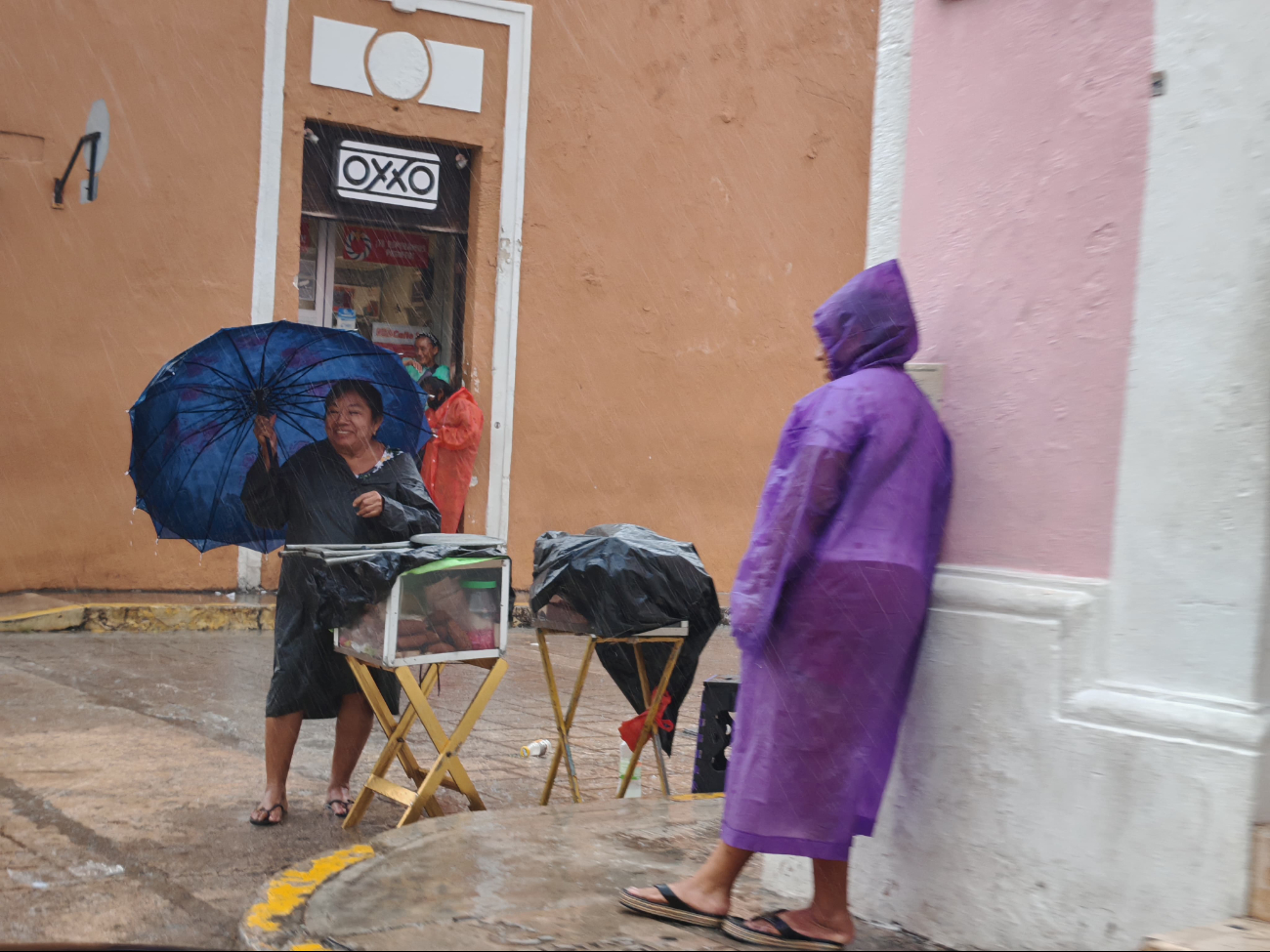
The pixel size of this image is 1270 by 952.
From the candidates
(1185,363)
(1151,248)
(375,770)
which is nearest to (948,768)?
(1185,363)

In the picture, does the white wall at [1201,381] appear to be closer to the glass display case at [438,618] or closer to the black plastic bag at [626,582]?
the black plastic bag at [626,582]

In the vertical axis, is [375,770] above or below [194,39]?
below

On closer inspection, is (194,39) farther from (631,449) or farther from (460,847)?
(460,847)

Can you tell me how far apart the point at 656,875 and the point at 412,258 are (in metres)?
9.77

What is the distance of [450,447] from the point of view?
11.2 metres

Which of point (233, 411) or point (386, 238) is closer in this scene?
point (233, 411)

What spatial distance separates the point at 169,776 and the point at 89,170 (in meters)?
7.08

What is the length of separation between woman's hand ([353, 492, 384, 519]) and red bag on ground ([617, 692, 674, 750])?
51.4 inches

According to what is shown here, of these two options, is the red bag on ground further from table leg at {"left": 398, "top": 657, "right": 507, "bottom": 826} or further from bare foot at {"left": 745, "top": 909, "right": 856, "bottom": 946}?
bare foot at {"left": 745, "top": 909, "right": 856, "bottom": 946}

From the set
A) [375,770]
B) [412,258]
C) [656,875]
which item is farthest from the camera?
[412,258]

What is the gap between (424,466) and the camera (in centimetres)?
1137

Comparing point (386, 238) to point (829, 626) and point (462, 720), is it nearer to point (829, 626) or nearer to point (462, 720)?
point (462, 720)

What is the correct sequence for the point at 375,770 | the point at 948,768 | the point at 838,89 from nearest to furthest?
the point at 948,768, the point at 375,770, the point at 838,89

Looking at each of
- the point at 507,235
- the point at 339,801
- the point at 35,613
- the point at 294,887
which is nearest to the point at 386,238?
the point at 507,235
